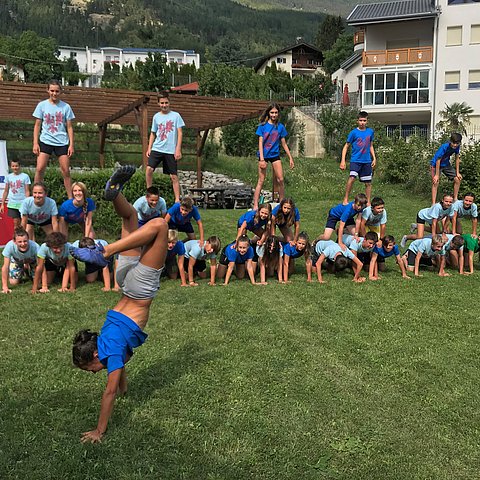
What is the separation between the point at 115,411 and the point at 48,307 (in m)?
3.10

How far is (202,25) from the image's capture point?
173000 mm

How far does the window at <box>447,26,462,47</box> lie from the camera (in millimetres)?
32875

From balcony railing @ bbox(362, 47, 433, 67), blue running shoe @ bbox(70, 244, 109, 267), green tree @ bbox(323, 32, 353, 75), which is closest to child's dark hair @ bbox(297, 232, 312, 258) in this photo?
blue running shoe @ bbox(70, 244, 109, 267)

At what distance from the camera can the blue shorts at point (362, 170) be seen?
33.6ft

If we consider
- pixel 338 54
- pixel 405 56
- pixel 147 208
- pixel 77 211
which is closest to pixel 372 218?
pixel 147 208

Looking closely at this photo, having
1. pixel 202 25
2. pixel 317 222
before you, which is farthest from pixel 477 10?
pixel 202 25

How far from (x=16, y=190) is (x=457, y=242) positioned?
771 centimetres

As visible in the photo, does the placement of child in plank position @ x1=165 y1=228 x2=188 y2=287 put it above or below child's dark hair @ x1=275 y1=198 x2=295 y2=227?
below

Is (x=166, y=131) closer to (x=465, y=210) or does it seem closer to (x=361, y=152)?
(x=361, y=152)

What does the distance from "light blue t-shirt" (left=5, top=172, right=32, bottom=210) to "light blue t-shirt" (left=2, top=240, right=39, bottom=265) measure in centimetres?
197

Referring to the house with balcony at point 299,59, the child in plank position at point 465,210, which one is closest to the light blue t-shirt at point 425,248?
the child in plank position at point 465,210

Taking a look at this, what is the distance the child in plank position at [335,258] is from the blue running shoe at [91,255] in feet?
18.5

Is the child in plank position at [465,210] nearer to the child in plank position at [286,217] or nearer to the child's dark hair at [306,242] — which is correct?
the child's dark hair at [306,242]

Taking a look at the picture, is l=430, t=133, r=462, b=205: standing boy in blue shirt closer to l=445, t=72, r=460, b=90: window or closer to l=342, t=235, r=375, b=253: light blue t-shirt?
l=342, t=235, r=375, b=253: light blue t-shirt
